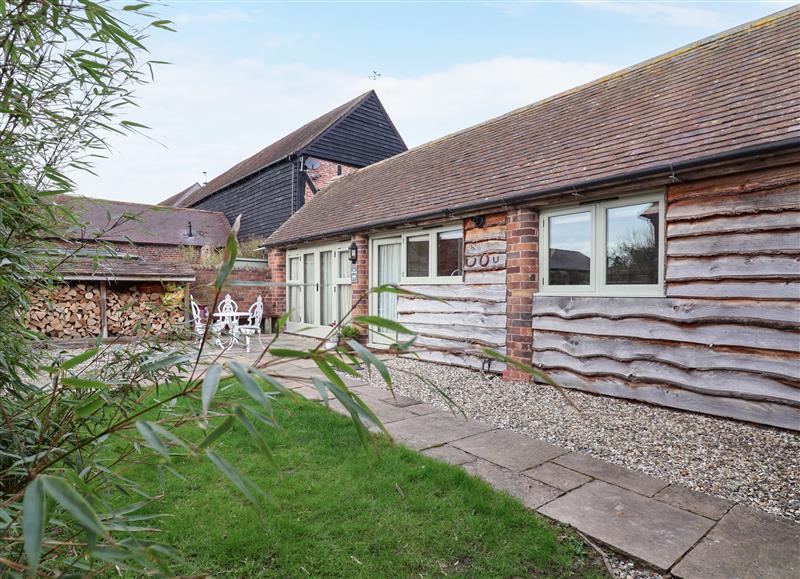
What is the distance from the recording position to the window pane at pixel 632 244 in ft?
14.0

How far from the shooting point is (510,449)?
120 inches

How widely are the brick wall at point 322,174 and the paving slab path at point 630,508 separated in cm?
1085

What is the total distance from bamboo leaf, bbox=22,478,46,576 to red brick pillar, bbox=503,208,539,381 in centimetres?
492

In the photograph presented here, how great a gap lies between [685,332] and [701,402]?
0.63 metres

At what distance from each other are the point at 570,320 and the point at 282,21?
5.62m

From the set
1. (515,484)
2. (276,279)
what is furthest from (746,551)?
(276,279)

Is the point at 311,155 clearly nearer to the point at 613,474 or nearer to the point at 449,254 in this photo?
the point at 449,254

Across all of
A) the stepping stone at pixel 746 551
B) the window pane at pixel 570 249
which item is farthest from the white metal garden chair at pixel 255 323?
the stepping stone at pixel 746 551

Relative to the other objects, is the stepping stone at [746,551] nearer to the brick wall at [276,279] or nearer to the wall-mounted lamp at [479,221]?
the wall-mounted lamp at [479,221]

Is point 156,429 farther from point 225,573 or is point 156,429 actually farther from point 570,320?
point 570,320

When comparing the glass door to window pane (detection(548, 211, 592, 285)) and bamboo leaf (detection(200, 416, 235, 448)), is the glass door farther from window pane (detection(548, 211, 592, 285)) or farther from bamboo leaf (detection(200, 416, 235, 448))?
bamboo leaf (detection(200, 416, 235, 448))

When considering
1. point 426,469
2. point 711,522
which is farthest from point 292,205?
point 711,522

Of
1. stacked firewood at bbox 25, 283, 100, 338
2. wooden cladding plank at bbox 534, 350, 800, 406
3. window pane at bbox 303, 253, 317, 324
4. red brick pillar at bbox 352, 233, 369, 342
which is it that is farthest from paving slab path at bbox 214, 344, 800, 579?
stacked firewood at bbox 25, 283, 100, 338

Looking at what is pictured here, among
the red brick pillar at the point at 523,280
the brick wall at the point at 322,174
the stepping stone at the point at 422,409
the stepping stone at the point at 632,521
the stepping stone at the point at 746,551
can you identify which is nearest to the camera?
the stepping stone at the point at 746,551
